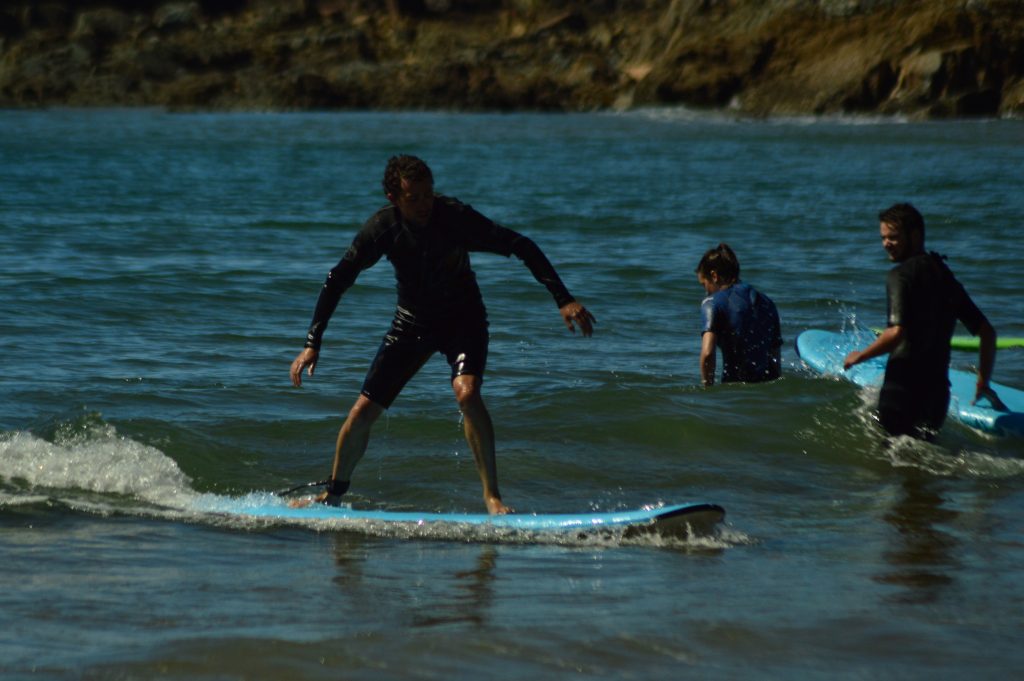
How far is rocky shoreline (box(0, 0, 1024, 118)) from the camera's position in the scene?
5959 cm

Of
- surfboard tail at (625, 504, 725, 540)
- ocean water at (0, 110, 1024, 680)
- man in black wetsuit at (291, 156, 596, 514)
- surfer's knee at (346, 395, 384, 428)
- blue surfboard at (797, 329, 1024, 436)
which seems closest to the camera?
ocean water at (0, 110, 1024, 680)

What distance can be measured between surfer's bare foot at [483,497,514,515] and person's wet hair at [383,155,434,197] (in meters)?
1.44

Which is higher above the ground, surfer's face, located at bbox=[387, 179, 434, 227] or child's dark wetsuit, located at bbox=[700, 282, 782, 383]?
surfer's face, located at bbox=[387, 179, 434, 227]

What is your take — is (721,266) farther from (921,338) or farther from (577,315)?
(577,315)

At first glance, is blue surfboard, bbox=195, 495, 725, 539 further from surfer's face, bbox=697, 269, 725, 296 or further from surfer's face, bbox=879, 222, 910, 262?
surfer's face, bbox=697, 269, 725, 296

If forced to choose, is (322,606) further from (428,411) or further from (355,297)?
(355,297)

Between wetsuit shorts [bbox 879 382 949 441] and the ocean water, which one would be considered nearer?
the ocean water

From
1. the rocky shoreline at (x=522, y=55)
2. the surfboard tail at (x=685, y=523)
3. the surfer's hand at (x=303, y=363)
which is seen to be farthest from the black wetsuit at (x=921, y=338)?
the rocky shoreline at (x=522, y=55)

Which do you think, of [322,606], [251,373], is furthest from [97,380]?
[322,606]

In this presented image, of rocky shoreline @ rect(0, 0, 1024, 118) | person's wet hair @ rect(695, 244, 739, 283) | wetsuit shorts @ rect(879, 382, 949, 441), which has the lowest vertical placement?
rocky shoreline @ rect(0, 0, 1024, 118)

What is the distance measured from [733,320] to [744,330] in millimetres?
134

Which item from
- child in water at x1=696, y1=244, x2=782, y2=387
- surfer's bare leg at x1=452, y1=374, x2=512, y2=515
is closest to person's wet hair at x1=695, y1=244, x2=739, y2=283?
child in water at x1=696, y1=244, x2=782, y2=387

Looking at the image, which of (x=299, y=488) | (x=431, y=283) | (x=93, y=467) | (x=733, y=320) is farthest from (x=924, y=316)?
(x=93, y=467)

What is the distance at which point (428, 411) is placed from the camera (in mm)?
9867
